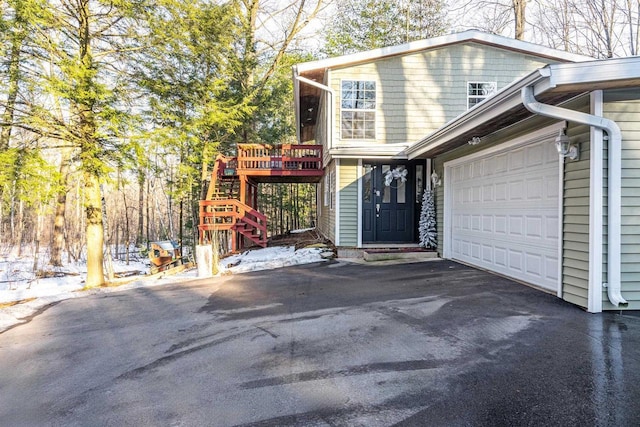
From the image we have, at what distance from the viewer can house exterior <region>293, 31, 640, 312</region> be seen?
392 centimetres

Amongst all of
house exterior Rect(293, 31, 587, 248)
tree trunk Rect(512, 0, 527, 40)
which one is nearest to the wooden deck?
house exterior Rect(293, 31, 587, 248)

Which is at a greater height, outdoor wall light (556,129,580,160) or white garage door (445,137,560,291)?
outdoor wall light (556,129,580,160)

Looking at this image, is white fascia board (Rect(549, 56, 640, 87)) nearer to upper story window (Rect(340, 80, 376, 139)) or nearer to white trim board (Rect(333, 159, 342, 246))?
white trim board (Rect(333, 159, 342, 246))

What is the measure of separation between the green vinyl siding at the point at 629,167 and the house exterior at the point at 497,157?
11mm

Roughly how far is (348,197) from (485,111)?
4.40 m

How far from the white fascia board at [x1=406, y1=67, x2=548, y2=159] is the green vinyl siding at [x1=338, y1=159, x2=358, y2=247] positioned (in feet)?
6.72

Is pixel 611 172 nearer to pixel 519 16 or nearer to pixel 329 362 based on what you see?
pixel 329 362

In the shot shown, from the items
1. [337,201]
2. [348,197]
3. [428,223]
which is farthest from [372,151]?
[428,223]

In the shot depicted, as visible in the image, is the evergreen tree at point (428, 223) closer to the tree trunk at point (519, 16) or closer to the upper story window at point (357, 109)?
the upper story window at point (357, 109)

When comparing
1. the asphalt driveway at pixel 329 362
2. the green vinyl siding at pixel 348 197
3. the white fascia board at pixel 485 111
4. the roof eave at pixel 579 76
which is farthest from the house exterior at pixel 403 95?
the roof eave at pixel 579 76

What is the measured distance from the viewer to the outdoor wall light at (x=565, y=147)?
165 inches

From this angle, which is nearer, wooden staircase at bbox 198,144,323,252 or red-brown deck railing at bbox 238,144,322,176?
wooden staircase at bbox 198,144,323,252

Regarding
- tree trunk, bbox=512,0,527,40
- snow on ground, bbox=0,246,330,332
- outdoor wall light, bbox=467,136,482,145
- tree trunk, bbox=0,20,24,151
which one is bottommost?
snow on ground, bbox=0,246,330,332

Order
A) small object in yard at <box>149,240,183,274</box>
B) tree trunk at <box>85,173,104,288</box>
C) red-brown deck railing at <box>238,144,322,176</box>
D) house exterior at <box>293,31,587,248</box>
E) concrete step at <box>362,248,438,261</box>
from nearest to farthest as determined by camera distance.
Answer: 1. tree trunk at <box>85,173,104,288</box>
2. concrete step at <box>362,248,438,261</box>
3. house exterior at <box>293,31,587,248</box>
4. small object in yard at <box>149,240,183,274</box>
5. red-brown deck railing at <box>238,144,322,176</box>
